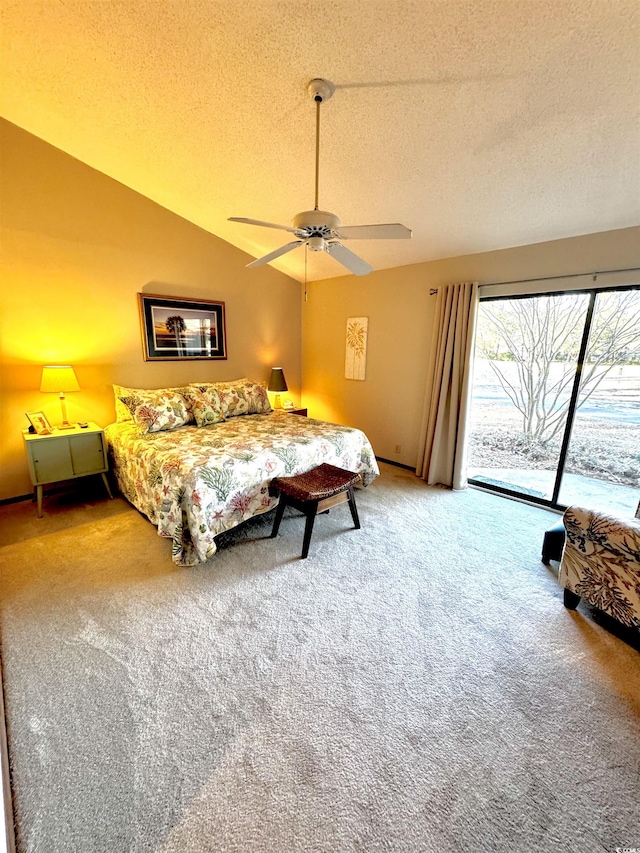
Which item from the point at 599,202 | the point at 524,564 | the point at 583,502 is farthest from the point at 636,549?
the point at 599,202

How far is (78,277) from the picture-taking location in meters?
3.34

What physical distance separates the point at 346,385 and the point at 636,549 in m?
3.66

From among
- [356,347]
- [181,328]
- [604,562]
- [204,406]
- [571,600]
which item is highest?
[181,328]

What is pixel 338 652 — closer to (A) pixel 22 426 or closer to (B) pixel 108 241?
(A) pixel 22 426

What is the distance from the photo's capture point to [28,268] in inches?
121

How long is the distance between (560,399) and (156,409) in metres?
3.84

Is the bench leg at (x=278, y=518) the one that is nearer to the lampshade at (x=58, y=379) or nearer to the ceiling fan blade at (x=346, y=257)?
the ceiling fan blade at (x=346, y=257)

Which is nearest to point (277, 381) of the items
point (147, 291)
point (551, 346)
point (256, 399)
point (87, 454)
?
point (256, 399)

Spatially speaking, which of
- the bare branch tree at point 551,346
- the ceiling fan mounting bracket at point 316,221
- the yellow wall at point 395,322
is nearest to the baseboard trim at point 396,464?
the yellow wall at point 395,322

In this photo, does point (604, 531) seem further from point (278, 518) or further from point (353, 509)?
point (278, 518)

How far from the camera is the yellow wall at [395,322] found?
2.92 meters

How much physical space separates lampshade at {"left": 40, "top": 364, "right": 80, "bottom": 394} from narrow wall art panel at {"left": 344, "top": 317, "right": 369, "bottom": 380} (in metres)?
3.15

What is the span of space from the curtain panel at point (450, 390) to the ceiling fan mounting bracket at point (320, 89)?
6.82ft

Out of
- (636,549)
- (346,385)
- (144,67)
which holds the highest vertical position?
(144,67)
